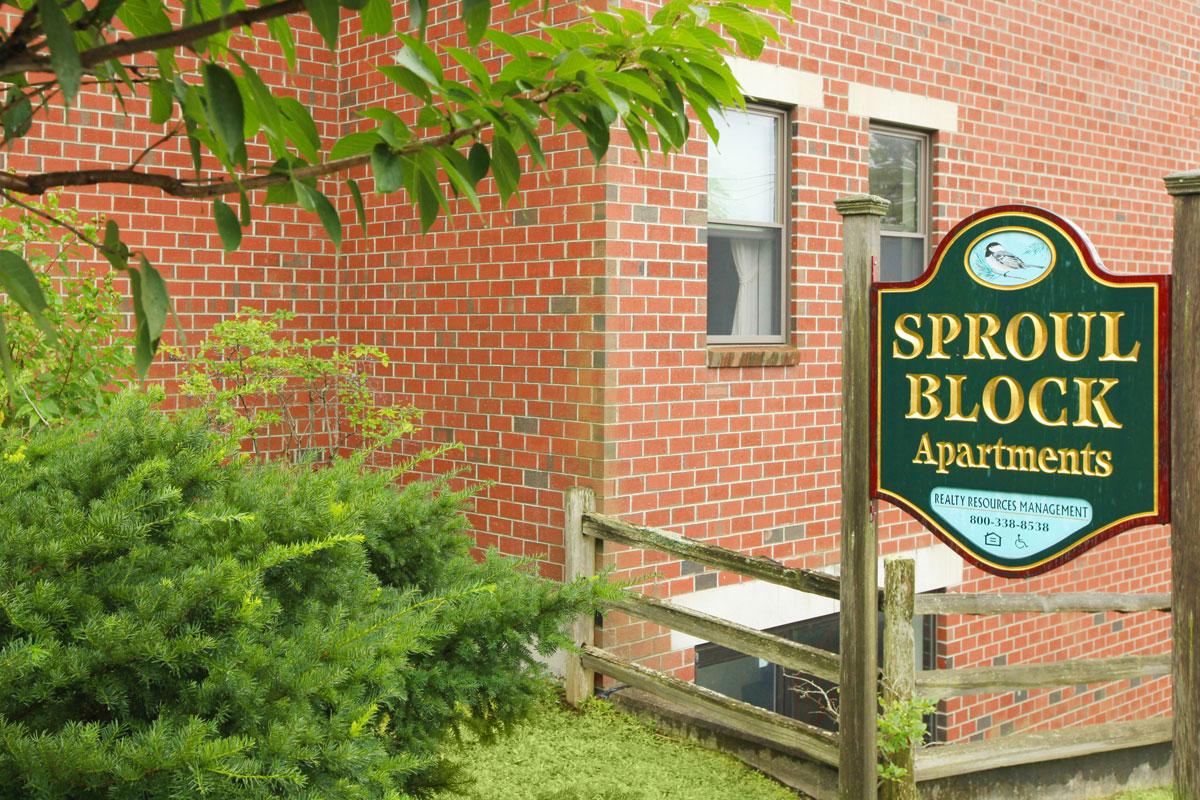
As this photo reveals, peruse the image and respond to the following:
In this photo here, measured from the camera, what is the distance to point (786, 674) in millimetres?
8562

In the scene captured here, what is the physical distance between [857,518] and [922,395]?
0.65 m

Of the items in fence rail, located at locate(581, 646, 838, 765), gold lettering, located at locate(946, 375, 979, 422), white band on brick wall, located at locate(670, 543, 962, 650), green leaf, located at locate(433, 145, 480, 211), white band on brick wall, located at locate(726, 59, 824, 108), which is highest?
white band on brick wall, located at locate(726, 59, 824, 108)

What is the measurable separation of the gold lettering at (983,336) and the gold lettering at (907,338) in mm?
224

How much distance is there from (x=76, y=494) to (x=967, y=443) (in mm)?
3157

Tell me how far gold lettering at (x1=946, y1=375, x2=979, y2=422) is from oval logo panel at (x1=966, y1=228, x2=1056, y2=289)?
1.21 ft

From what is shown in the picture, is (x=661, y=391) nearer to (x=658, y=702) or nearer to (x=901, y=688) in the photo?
(x=658, y=702)

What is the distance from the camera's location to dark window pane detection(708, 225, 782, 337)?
7.61 meters

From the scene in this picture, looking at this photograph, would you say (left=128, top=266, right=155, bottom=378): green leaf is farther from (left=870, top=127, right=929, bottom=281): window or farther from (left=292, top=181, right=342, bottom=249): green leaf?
(left=870, top=127, right=929, bottom=281): window

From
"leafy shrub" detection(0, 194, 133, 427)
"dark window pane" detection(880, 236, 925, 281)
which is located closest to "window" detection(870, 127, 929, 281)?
"dark window pane" detection(880, 236, 925, 281)

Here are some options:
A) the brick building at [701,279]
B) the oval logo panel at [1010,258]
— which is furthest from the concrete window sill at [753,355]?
the oval logo panel at [1010,258]

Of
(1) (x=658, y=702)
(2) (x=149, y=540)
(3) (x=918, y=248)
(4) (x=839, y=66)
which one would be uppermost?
(4) (x=839, y=66)

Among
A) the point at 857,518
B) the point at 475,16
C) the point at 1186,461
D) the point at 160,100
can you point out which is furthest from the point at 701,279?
the point at 475,16

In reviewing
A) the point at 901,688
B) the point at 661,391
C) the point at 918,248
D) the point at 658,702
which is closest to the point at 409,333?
the point at 661,391

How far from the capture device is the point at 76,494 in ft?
9.80
